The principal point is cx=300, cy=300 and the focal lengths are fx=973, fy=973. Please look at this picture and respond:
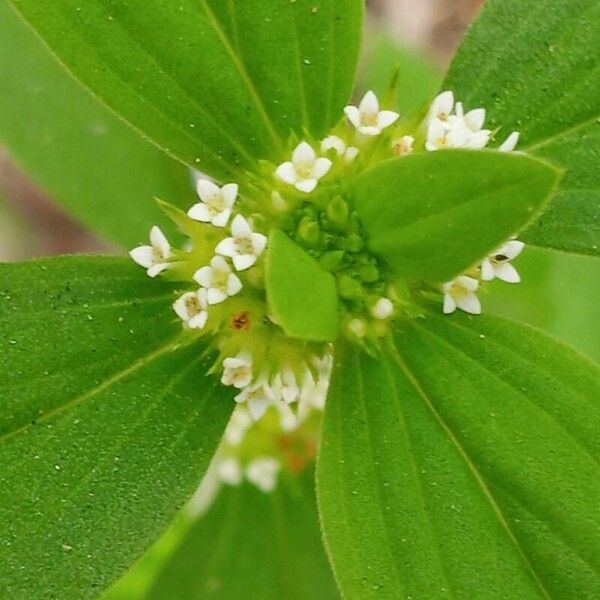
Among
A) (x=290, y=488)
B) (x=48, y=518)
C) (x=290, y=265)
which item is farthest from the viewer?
(x=290, y=488)

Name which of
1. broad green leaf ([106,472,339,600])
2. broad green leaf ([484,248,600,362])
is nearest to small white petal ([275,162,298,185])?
broad green leaf ([106,472,339,600])

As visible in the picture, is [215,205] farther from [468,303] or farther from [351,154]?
[468,303]

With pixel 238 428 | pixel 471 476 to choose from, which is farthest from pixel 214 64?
pixel 238 428

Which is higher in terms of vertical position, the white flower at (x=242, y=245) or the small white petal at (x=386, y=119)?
the small white petal at (x=386, y=119)

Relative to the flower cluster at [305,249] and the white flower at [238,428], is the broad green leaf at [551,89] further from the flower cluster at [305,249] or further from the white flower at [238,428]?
the white flower at [238,428]

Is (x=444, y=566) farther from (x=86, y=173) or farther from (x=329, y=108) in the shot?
(x=86, y=173)

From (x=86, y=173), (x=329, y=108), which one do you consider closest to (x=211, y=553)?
(x=86, y=173)

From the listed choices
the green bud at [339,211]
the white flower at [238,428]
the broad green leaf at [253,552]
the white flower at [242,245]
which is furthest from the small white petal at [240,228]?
the broad green leaf at [253,552]

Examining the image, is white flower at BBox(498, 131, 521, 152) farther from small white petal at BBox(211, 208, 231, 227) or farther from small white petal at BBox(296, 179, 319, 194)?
small white petal at BBox(211, 208, 231, 227)
